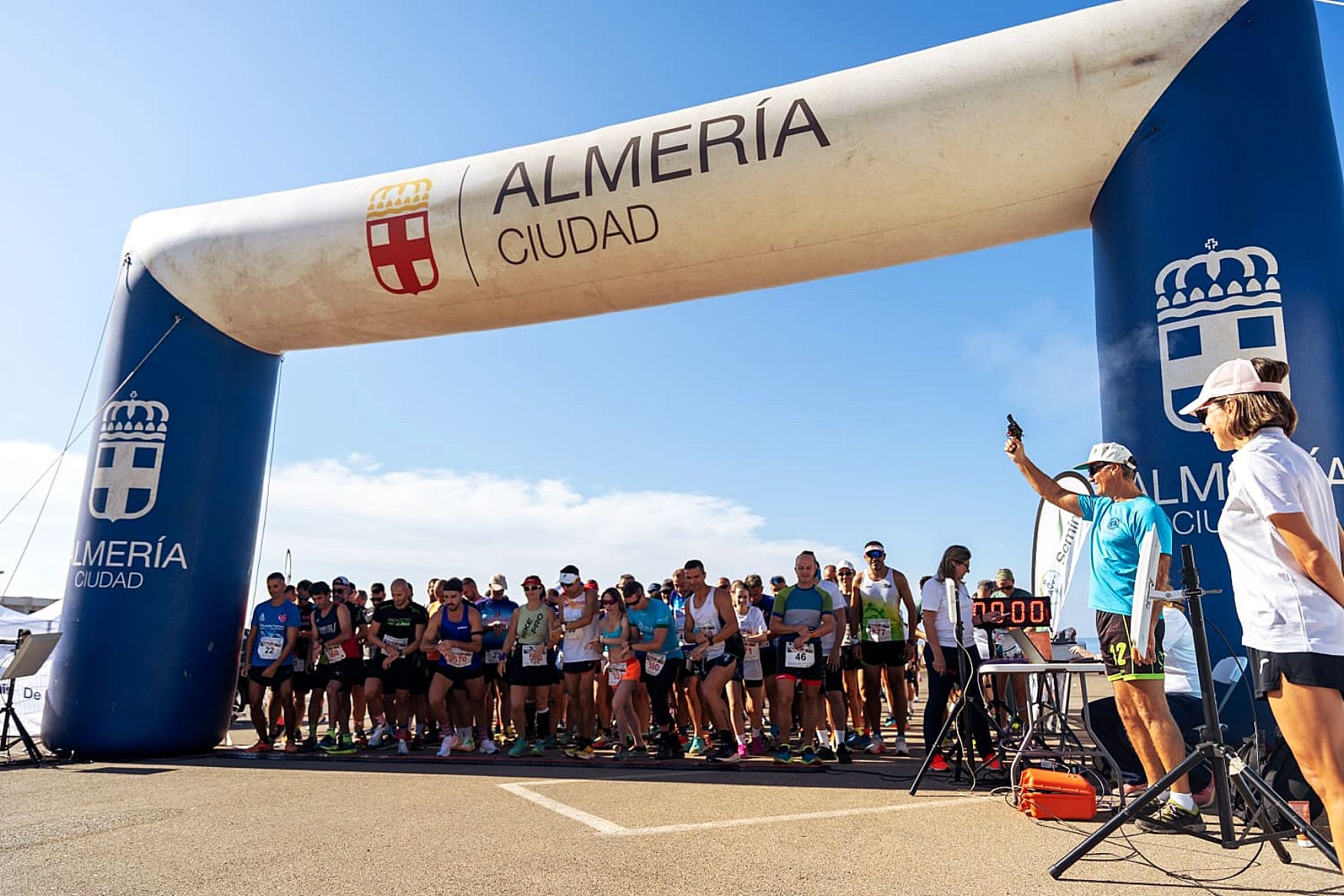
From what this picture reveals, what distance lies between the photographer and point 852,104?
655 centimetres

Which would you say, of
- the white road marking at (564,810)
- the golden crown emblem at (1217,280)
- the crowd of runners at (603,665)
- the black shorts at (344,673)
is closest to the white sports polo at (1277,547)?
the white road marking at (564,810)

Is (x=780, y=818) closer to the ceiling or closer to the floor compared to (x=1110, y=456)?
closer to the floor

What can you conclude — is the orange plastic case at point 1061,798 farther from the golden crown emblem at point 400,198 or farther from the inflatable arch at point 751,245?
the golden crown emblem at point 400,198

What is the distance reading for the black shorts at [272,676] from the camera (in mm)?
9133

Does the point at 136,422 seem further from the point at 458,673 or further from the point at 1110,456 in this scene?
the point at 1110,456

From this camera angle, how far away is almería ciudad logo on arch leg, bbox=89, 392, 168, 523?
8102 mm

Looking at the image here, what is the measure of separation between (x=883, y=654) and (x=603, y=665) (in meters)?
2.71

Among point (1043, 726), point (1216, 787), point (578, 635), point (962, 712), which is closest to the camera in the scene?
point (1216, 787)

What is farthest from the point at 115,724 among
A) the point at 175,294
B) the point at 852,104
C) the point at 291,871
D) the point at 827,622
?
the point at 852,104

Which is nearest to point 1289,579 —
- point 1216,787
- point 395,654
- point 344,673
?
point 1216,787

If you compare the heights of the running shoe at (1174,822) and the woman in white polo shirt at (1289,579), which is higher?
the woman in white polo shirt at (1289,579)

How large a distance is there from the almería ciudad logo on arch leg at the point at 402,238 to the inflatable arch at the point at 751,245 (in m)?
0.02

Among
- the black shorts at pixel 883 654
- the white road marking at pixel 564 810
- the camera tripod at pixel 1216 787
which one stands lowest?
the white road marking at pixel 564 810

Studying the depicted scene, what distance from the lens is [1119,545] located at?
452 centimetres
